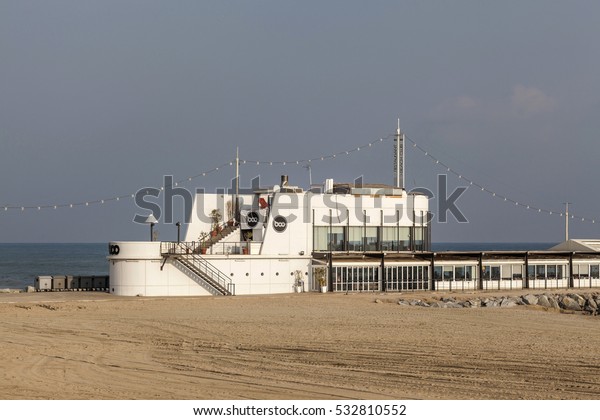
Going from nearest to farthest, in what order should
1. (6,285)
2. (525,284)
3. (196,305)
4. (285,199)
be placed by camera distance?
1. (196,305)
2. (285,199)
3. (525,284)
4. (6,285)

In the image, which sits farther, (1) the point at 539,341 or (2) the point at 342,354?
(1) the point at 539,341

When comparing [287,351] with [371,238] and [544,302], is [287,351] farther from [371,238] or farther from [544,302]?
[371,238]

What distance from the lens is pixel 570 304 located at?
43.4 m

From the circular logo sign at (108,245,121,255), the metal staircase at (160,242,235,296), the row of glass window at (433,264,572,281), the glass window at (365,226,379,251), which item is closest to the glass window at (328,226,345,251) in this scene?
the glass window at (365,226,379,251)

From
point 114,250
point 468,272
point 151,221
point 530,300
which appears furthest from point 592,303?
point 114,250

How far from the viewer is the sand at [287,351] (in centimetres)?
2053

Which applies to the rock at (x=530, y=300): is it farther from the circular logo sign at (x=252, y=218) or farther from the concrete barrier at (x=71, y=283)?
the concrete barrier at (x=71, y=283)

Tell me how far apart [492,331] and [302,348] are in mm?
8075

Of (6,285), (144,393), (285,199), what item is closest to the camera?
(144,393)

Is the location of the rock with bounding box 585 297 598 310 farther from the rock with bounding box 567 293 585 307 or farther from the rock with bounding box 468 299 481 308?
the rock with bounding box 468 299 481 308

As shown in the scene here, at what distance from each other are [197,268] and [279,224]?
5.30m
